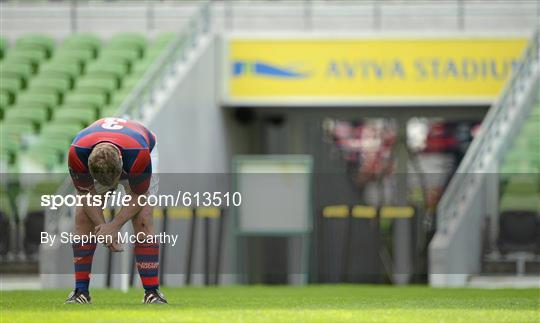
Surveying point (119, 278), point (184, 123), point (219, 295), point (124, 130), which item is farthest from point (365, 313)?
point (184, 123)

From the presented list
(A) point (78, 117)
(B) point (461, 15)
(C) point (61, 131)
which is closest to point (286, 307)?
(C) point (61, 131)

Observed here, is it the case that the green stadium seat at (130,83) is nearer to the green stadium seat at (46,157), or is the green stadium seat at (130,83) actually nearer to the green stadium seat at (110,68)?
the green stadium seat at (110,68)

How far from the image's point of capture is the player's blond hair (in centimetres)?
1123

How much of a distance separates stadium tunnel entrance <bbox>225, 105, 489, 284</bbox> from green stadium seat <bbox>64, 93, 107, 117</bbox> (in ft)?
8.39

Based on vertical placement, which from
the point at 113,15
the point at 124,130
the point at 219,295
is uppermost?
the point at 113,15

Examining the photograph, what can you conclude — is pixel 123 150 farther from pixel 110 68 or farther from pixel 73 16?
pixel 73 16

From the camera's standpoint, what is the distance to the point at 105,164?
11219mm

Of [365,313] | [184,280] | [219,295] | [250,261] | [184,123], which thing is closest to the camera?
[365,313]

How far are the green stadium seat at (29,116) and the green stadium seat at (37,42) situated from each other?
2.53 metres

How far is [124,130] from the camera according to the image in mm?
11938

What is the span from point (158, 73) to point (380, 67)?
14.3ft

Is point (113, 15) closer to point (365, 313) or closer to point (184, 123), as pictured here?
point (184, 123)

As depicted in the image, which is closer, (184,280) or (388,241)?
(184,280)

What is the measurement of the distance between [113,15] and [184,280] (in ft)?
30.0
